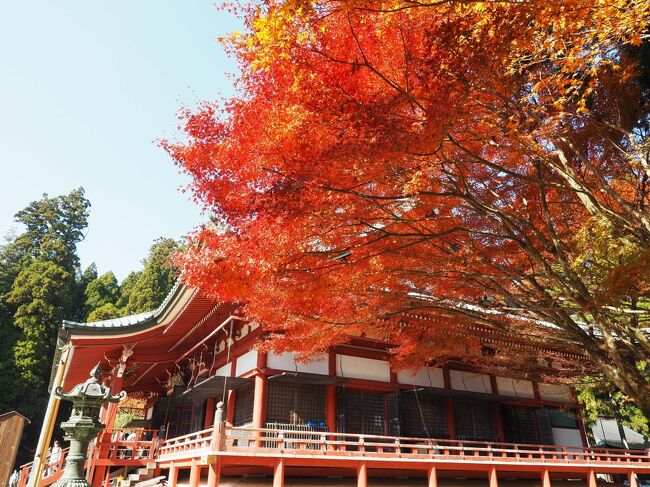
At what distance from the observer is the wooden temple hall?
12398mm

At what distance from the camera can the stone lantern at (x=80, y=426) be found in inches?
301

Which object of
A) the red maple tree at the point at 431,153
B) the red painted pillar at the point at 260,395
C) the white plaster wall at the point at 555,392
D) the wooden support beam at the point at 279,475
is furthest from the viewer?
the white plaster wall at the point at 555,392

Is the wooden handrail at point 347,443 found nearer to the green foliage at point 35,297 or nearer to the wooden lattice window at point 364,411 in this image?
the wooden lattice window at point 364,411

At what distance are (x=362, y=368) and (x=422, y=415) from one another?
318 cm

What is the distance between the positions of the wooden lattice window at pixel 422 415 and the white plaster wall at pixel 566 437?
24.6 feet

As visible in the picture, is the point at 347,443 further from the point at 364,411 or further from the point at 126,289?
the point at 126,289

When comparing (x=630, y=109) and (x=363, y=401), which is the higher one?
(x=630, y=109)

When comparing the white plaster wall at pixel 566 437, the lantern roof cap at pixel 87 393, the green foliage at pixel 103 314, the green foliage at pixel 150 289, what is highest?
the green foliage at pixel 150 289

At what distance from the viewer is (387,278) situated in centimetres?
1051

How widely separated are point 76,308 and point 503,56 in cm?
5547

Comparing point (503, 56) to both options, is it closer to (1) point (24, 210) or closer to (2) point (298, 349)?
(2) point (298, 349)

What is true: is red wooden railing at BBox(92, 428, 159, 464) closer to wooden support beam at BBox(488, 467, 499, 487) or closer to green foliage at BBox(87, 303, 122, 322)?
wooden support beam at BBox(488, 467, 499, 487)

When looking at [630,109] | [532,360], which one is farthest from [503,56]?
[532,360]

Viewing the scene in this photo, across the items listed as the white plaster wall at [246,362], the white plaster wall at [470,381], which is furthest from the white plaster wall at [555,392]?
the white plaster wall at [246,362]
